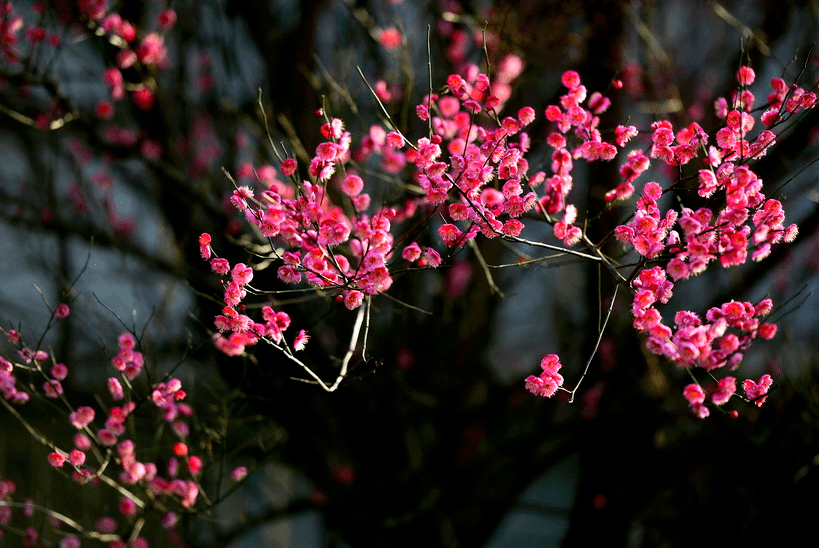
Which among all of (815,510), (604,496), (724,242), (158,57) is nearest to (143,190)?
(158,57)

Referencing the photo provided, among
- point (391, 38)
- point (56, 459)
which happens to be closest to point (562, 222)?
point (56, 459)

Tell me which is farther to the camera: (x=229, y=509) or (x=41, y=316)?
(x=229, y=509)

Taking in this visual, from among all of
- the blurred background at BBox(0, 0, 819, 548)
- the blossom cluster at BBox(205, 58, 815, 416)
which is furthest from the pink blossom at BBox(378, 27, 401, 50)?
the blossom cluster at BBox(205, 58, 815, 416)

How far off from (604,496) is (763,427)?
1.20 meters

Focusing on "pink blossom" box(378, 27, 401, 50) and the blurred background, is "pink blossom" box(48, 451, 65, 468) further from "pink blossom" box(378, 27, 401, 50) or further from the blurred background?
"pink blossom" box(378, 27, 401, 50)

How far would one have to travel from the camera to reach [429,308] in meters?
5.54

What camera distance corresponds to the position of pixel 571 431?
5047 millimetres

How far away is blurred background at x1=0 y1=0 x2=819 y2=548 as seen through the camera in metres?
4.20

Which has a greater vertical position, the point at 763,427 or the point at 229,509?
the point at 763,427

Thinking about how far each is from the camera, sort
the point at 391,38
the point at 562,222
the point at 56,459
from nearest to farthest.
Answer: the point at 562,222
the point at 56,459
the point at 391,38

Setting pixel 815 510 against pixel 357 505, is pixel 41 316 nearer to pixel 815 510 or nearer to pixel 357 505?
pixel 357 505

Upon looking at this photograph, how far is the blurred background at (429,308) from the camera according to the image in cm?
420

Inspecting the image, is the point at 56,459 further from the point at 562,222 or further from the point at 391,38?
the point at 391,38

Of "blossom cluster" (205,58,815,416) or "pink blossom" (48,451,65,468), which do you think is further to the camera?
"pink blossom" (48,451,65,468)
